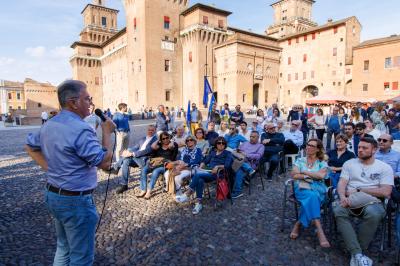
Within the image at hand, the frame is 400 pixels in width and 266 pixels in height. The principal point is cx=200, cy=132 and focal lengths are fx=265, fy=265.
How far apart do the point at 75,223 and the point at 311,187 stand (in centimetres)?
307

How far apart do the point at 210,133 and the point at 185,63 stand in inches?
1352

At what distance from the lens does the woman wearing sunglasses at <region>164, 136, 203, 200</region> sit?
16.7 feet

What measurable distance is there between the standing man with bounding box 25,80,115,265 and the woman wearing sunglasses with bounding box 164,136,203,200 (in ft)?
10.2

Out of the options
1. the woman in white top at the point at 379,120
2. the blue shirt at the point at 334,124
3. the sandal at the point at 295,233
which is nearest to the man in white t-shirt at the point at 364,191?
the sandal at the point at 295,233

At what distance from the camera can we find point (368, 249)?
339 cm

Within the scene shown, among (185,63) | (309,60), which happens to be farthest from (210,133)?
(309,60)

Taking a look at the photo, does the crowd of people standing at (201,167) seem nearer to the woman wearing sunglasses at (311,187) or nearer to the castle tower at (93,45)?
the woman wearing sunglasses at (311,187)

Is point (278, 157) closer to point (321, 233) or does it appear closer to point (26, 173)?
point (321, 233)

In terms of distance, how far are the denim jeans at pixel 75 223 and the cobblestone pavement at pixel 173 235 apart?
1272 millimetres

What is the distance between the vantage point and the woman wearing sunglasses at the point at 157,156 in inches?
212

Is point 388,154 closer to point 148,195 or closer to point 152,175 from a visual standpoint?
point 152,175

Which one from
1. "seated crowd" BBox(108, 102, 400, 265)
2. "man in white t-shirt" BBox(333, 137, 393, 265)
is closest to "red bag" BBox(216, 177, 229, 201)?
"seated crowd" BBox(108, 102, 400, 265)

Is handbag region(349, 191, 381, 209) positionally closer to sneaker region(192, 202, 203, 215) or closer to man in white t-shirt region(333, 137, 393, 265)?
man in white t-shirt region(333, 137, 393, 265)

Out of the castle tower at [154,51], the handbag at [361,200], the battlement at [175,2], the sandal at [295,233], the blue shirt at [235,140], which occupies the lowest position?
the sandal at [295,233]
